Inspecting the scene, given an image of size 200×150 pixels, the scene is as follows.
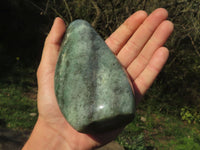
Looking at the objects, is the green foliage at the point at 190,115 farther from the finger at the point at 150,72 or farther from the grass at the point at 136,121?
the finger at the point at 150,72

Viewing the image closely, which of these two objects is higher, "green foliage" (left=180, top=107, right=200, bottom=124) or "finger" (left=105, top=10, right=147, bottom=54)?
"finger" (left=105, top=10, right=147, bottom=54)

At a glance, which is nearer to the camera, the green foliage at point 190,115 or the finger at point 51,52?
the finger at point 51,52

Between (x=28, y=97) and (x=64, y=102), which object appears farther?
(x=28, y=97)

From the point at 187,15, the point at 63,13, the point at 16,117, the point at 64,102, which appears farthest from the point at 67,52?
the point at 187,15

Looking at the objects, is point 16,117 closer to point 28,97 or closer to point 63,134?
point 28,97

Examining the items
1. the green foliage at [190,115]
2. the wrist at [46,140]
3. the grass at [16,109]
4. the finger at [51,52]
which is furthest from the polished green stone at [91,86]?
the green foliage at [190,115]

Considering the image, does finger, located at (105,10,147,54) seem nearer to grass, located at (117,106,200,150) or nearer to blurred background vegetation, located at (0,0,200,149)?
blurred background vegetation, located at (0,0,200,149)

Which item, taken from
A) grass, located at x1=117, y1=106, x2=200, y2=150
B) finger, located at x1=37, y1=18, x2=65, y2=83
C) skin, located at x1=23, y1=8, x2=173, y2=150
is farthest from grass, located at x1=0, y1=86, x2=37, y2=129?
finger, located at x1=37, y1=18, x2=65, y2=83
